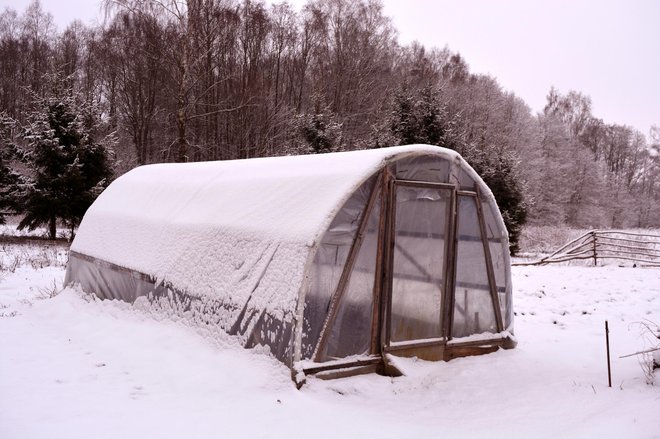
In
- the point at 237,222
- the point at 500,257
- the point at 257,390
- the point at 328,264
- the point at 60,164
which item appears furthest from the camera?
the point at 60,164

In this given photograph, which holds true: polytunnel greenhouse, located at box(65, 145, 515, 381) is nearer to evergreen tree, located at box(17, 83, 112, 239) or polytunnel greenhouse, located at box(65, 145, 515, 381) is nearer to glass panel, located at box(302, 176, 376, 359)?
glass panel, located at box(302, 176, 376, 359)

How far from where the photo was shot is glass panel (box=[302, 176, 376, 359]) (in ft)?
19.3

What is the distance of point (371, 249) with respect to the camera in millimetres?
6531

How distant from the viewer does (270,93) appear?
101 feet

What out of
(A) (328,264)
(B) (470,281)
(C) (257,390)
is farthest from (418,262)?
(C) (257,390)

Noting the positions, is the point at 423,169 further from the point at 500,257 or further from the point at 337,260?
the point at 500,257

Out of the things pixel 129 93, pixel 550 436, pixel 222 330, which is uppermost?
pixel 129 93

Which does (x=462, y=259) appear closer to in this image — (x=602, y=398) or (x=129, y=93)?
(x=602, y=398)

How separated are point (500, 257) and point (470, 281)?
2.53 feet

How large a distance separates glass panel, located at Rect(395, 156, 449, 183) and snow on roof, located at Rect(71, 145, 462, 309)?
13 centimetres

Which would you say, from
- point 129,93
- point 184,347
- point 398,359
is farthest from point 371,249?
point 129,93

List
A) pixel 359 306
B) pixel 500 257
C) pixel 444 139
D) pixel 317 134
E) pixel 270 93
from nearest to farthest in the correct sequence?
pixel 359 306 → pixel 500 257 → pixel 444 139 → pixel 317 134 → pixel 270 93

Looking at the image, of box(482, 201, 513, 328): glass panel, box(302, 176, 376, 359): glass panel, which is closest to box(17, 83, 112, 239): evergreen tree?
box(302, 176, 376, 359): glass panel

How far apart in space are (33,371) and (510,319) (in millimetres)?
6699
